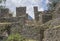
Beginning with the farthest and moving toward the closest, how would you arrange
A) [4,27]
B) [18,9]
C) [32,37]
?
1. [18,9]
2. [4,27]
3. [32,37]

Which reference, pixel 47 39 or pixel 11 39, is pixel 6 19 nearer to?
pixel 11 39

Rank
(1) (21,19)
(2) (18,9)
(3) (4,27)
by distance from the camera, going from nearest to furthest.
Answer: (3) (4,27), (1) (21,19), (2) (18,9)

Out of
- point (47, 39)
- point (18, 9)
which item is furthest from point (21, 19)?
point (47, 39)

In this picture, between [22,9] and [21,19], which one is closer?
[21,19]

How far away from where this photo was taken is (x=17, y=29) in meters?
20.5

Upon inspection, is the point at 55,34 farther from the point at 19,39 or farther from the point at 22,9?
the point at 22,9

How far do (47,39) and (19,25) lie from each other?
31.2 ft

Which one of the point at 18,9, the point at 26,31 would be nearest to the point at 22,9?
the point at 18,9

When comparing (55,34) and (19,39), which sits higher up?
(55,34)

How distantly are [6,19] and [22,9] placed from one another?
8.50 feet

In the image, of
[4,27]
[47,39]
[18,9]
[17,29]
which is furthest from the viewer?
[18,9]

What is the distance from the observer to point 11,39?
16.5 m

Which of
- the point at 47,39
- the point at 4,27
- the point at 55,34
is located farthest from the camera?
the point at 4,27

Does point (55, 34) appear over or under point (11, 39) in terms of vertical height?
over
